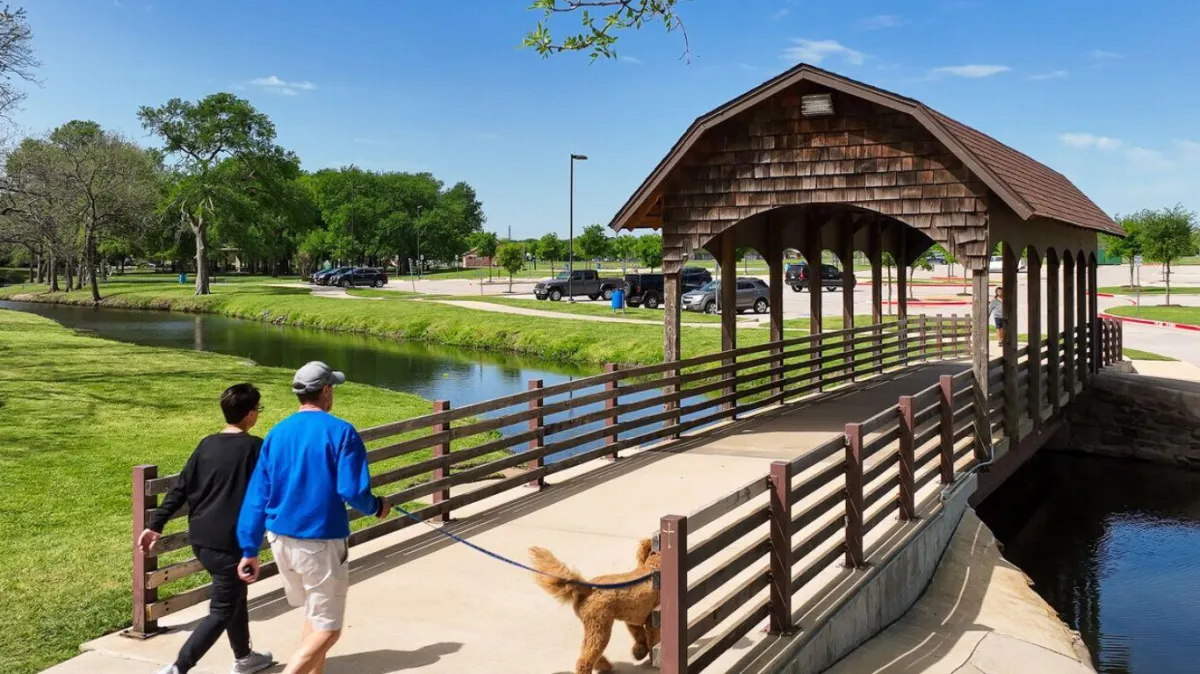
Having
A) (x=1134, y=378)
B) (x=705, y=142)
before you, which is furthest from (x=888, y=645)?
(x=1134, y=378)

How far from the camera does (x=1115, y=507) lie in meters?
15.4

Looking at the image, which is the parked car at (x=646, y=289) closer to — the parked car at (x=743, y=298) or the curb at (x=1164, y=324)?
the parked car at (x=743, y=298)

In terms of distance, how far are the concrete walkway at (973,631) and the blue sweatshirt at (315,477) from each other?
11.4 ft

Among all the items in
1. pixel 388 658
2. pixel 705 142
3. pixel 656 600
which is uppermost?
pixel 705 142

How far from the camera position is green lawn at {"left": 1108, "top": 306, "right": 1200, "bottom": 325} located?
36.3m

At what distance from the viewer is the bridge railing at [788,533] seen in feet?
16.0

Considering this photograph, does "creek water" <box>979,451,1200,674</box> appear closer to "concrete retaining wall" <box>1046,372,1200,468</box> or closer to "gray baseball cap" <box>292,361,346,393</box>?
"concrete retaining wall" <box>1046,372,1200,468</box>

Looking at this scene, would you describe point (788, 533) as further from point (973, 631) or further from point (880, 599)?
point (973, 631)

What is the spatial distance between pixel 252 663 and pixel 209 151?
207ft

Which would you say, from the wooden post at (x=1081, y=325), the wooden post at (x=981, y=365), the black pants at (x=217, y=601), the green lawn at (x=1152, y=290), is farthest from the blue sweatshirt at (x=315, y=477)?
the green lawn at (x=1152, y=290)

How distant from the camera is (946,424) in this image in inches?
379

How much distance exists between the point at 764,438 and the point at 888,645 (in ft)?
17.7

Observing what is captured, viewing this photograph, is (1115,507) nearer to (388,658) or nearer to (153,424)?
(388,658)

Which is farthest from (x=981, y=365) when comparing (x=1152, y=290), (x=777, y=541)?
(x=1152, y=290)
